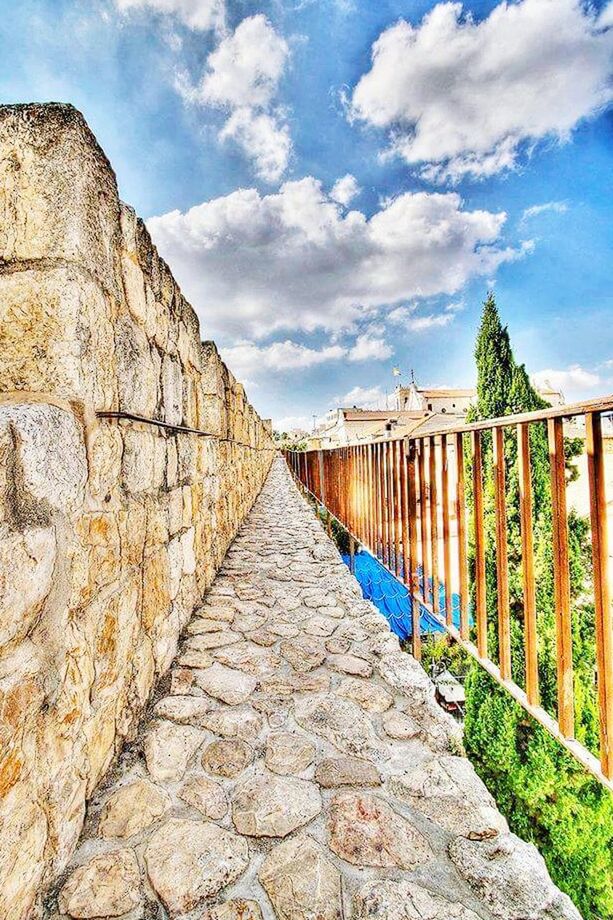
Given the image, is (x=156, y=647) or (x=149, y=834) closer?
(x=149, y=834)

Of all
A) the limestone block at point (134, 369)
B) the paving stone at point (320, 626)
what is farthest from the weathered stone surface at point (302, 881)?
the limestone block at point (134, 369)

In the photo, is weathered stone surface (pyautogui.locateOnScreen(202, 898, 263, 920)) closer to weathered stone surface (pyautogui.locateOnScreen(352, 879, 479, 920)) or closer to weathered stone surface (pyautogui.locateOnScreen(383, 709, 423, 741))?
weathered stone surface (pyautogui.locateOnScreen(352, 879, 479, 920))

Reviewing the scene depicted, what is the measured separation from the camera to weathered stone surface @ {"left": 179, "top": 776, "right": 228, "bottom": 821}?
1.20 meters

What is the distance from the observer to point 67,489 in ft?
3.64

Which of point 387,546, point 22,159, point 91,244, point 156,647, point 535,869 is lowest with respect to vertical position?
point 535,869

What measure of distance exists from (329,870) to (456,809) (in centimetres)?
42

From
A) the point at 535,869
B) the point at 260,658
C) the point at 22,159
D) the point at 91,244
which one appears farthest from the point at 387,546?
the point at 22,159

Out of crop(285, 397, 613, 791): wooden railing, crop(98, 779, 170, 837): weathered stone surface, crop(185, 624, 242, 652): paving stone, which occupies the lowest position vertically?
crop(98, 779, 170, 837): weathered stone surface

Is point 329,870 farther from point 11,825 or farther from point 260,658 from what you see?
point 260,658

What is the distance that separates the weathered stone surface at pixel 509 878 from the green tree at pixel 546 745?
14.5ft

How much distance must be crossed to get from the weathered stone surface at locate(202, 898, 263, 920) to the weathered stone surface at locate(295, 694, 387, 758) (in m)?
0.56

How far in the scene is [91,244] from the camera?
4.20 ft

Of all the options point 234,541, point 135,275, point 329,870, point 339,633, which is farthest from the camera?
point 234,541

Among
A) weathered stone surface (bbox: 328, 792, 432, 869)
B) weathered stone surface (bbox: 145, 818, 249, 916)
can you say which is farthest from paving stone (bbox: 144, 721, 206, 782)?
weathered stone surface (bbox: 328, 792, 432, 869)
